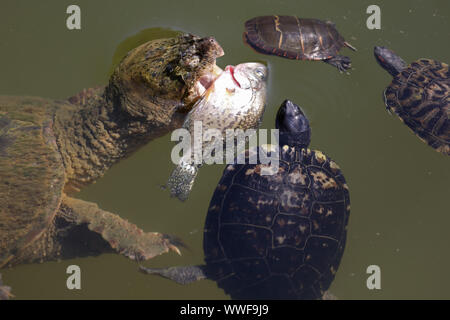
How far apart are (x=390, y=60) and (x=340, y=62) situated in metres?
0.56

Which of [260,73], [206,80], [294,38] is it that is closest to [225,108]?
[206,80]

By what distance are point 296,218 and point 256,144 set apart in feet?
2.89

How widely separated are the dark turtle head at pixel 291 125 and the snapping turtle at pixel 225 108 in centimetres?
23

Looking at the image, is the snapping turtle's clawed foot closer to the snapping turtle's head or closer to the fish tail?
the fish tail

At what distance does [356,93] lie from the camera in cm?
393

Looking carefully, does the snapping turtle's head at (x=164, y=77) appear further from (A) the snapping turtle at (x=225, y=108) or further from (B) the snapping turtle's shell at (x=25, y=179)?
(B) the snapping turtle's shell at (x=25, y=179)

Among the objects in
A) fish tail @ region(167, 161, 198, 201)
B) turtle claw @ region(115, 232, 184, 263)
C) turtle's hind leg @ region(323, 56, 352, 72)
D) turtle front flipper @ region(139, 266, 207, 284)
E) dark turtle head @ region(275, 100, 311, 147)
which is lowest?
turtle front flipper @ region(139, 266, 207, 284)

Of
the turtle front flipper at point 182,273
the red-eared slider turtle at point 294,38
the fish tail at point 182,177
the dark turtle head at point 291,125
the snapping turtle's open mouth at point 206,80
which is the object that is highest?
the red-eared slider turtle at point 294,38

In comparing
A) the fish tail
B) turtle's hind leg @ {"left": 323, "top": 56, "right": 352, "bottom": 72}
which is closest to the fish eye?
the fish tail

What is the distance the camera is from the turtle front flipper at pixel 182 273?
9.50 feet

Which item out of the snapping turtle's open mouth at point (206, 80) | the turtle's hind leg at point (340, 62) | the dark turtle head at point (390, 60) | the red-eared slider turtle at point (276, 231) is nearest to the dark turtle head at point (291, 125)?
the red-eared slider turtle at point (276, 231)

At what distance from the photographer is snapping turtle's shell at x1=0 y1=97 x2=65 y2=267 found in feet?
8.69

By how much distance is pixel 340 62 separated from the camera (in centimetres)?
393

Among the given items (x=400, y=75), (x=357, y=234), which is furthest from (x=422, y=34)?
(x=357, y=234)
